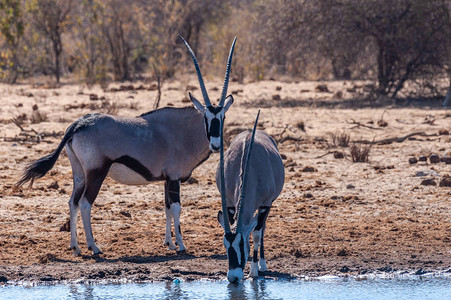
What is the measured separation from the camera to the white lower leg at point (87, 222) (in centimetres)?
698

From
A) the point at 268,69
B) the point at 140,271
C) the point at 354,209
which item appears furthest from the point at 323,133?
the point at 268,69

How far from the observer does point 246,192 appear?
602 centimetres

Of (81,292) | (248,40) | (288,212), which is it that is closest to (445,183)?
(288,212)

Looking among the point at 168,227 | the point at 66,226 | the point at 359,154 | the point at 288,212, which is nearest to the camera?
the point at 168,227

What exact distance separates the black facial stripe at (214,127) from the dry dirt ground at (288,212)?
116cm

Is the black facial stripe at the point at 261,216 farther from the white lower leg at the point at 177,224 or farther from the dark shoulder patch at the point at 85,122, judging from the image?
the dark shoulder patch at the point at 85,122

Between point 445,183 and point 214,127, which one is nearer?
point 214,127

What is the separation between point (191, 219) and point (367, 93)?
12670 millimetres

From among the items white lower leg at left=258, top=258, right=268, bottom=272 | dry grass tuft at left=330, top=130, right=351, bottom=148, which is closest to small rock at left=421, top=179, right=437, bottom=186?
dry grass tuft at left=330, top=130, right=351, bottom=148

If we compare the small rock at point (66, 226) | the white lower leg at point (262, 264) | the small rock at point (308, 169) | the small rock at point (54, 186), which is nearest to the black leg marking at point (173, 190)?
the white lower leg at point (262, 264)

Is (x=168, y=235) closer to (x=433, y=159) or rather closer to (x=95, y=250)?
(x=95, y=250)

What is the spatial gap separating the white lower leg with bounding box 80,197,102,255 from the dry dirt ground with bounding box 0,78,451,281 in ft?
0.46

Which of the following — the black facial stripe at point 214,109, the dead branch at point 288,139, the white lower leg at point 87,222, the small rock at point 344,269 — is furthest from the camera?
the dead branch at point 288,139

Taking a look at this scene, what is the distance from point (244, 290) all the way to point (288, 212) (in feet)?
8.82
